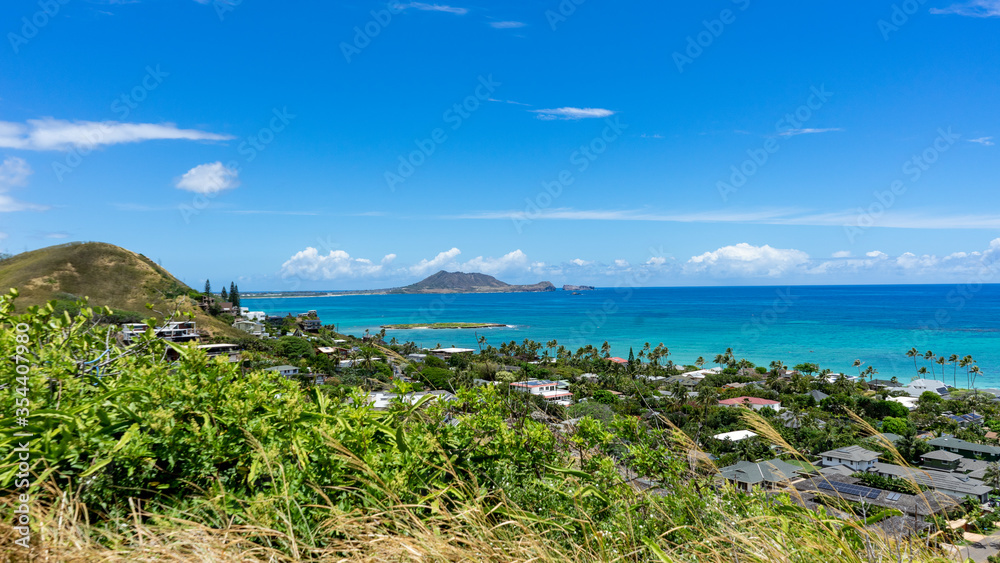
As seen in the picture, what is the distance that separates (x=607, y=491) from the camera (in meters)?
2.15

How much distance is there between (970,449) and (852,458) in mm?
8351

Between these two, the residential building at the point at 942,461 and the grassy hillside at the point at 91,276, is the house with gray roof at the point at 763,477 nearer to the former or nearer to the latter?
the residential building at the point at 942,461

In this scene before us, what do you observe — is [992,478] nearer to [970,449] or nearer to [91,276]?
[970,449]

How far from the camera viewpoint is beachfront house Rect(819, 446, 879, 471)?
69.9ft

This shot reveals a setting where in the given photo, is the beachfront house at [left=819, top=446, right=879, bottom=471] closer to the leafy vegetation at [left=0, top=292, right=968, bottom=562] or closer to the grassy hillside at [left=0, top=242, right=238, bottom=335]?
the leafy vegetation at [left=0, top=292, right=968, bottom=562]

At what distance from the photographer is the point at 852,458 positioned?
22.0m

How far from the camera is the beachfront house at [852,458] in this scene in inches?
839

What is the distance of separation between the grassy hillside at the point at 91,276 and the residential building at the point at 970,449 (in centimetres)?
5333

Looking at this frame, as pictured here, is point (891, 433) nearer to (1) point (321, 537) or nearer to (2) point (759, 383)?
(2) point (759, 383)

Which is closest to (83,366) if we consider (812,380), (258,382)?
(258,382)

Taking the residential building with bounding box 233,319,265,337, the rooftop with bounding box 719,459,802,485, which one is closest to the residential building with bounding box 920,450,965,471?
the rooftop with bounding box 719,459,802,485

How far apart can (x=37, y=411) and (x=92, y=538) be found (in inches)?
17.7

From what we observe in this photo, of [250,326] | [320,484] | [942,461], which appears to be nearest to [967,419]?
[942,461]

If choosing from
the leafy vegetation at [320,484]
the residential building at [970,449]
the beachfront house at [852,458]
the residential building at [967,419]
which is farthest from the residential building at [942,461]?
the leafy vegetation at [320,484]
